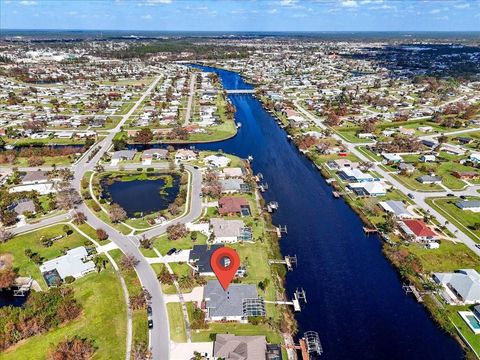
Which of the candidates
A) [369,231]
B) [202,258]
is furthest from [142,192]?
[369,231]

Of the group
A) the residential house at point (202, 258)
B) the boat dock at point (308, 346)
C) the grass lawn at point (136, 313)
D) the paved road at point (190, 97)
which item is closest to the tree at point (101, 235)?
the grass lawn at point (136, 313)

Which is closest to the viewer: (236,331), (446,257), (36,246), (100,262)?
(236,331)

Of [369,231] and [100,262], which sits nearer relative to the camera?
[100,262]

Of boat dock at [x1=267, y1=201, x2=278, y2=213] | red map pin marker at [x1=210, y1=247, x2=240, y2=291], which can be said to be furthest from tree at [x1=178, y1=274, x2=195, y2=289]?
boat dock at [x1=267, y1=201, x2=278, y2=213]

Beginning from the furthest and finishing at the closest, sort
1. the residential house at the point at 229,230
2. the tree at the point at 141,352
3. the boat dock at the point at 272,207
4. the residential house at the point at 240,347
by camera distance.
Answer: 1. the boat dock at the point at 272,207
2. the residential house at the point at 229,230
3. the residential house at the point at 240,347
4. the tree at the point at 141,352

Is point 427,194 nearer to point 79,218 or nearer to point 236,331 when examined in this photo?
point 236,331

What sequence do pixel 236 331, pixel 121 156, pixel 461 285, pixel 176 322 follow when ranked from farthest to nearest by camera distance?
pixel 121 156
pixel 461 285
pixel 176 322
pixel 236 331

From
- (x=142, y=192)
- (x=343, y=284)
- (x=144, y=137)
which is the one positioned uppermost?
(x=144, y=137)

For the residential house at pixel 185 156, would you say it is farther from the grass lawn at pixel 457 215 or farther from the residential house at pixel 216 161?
the grass lawn at pixel 457 215
